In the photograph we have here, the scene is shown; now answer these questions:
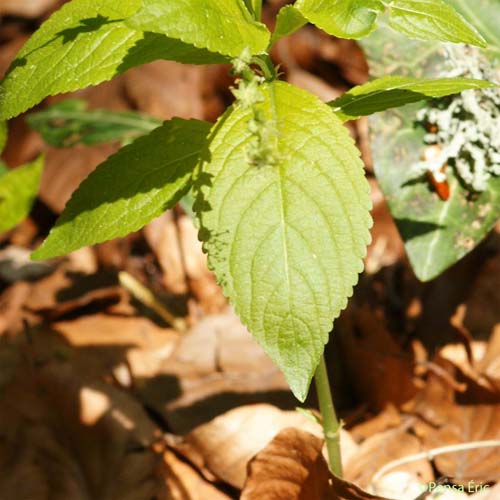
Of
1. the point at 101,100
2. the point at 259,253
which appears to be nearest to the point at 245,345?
the point at 259,253

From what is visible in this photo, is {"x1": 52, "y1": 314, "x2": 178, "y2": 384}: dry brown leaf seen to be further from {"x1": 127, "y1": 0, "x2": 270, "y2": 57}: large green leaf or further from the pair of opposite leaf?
{"x1": 127, "y1": 0, "x2": 270, "y2": 57}: large green leaf

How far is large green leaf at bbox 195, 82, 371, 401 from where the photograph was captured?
4.45 ft

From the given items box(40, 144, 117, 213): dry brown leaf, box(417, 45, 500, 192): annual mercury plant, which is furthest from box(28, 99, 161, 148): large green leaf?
box(417, 45, 500, 192): annual mercury plant

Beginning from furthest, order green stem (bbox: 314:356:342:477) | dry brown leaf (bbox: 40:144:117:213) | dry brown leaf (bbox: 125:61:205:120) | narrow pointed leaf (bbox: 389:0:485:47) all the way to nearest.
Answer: dry brown leaf (bbox: 125:61:205:120) → dry brown leaf (bbox: 40:144:117:213) → green stem (bbox: 314:356:342:477) → narrow pointed leaf (bbox: 389:0:485:47)

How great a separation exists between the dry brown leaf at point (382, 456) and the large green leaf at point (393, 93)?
42.3 inches

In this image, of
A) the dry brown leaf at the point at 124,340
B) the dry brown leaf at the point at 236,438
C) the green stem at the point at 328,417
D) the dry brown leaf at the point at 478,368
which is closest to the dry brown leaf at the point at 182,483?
the dry brown leaf at the point at 236,438

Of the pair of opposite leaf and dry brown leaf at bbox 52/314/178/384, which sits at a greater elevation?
the pair of opposite leaf

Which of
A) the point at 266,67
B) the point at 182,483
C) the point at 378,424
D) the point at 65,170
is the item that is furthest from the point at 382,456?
the point at 65,170

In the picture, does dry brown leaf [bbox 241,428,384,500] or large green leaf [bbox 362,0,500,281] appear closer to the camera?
dry brown leaf [bbox 241,428,384,500]

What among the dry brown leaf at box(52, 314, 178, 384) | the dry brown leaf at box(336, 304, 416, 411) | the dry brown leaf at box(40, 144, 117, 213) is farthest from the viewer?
the dry brown leaf at box(40, 144, 117, 213)

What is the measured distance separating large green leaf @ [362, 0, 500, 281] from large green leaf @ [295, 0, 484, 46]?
753 millimetres

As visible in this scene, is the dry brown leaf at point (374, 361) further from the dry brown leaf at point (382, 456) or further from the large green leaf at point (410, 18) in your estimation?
the large green leaf at point (410, 18)

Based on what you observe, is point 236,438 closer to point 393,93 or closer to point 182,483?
point 182,483

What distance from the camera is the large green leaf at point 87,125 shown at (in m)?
2.97
